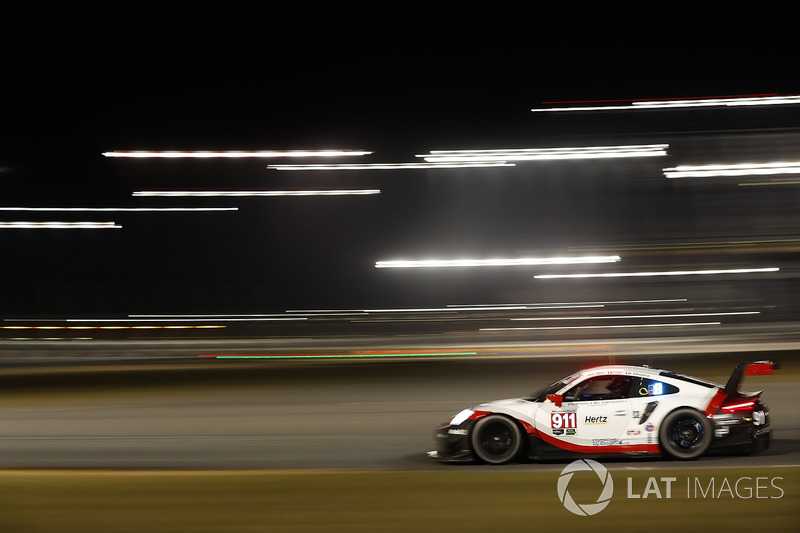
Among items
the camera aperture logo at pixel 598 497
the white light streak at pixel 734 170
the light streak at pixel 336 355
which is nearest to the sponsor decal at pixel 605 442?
the camera aperture logo at pixel 598 497

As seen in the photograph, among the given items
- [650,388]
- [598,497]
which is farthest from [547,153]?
[598,497]

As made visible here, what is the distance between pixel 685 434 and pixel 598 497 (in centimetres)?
216

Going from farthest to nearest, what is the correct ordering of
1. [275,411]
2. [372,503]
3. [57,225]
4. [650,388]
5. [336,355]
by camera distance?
[57,225] < [336,355] < [275,411] < [650,388] < [372,503]

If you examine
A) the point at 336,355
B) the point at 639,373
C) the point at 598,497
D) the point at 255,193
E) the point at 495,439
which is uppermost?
the point at 255,193

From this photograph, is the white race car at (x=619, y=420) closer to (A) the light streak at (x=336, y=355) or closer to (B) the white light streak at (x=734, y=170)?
(A) the light streak at (x=336, y=355)

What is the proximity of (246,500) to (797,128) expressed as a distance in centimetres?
4682

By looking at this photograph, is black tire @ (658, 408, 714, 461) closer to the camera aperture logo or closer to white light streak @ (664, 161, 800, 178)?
the camera aperture logo

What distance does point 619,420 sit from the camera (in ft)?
28.0

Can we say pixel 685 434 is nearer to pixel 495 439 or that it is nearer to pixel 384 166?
pixel 495 439

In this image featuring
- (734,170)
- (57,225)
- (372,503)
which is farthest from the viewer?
(57,225)

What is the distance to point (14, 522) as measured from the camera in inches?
257

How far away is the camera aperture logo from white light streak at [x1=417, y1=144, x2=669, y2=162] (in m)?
44.6

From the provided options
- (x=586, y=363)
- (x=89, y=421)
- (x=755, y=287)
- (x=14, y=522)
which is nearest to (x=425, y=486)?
(x=14, y=522)

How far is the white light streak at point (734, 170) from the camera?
45.8 metres
